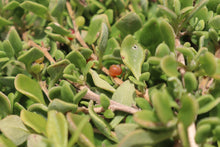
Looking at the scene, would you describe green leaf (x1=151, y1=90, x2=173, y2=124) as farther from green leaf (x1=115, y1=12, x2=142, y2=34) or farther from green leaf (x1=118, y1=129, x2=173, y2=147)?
green leaf (x1=115, y1=12, x2=142, y2=34)

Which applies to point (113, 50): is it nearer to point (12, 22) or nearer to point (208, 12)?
point (208, 12)

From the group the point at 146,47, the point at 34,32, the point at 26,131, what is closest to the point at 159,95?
the point at 146,47

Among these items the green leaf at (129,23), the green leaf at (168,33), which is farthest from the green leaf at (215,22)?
the green leaf at (129,23)

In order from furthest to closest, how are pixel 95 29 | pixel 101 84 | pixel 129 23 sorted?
pixel 95 29, pixel 129 23, pixel 101 84

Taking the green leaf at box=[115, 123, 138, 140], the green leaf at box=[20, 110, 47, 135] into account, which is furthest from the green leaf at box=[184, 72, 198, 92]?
the green leaf at box=[20, 110, 47, 135]

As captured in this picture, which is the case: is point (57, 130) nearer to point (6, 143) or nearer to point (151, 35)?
point (6, 143)

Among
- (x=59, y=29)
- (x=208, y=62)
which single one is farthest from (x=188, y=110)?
(x=59, y=29)

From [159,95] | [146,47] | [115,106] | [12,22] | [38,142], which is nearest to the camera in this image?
[159,95]
